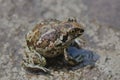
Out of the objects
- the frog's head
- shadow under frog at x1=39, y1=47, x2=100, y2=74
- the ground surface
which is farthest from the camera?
shadow under frog at x1=39, y1=47, x2=100, y2=74

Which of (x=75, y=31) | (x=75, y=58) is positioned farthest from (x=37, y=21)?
(x=75, y=31)

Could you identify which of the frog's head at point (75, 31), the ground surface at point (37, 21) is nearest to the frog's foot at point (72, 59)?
the ground surface at point (37, 21)

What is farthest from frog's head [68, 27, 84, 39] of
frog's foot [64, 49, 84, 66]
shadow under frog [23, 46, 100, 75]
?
shadow under frog [23, 46, 100, 75]

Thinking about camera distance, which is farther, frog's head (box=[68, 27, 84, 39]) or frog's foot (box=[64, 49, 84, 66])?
frog's foot (box=[64, 49, 84, 66])

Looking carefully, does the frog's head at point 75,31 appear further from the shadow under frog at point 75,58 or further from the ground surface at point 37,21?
the ground surface at point 37,21

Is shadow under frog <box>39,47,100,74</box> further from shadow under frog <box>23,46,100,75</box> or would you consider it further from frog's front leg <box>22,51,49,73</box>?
frog's front leg <box>22,51,49,73</box>

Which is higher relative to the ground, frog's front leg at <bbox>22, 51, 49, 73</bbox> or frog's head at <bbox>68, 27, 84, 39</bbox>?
frog's head at <bbox>68, 27, 84, 39</bbox>

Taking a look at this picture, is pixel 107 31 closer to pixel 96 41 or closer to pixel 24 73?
pixel 96 41
